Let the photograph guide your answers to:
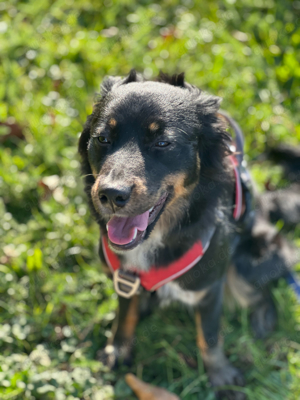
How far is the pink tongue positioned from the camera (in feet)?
6.78

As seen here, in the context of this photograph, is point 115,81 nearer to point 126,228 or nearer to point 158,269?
point 126,228

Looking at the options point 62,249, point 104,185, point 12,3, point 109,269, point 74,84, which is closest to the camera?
point 104,185

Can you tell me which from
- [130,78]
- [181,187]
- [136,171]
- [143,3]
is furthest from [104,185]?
[143,3]

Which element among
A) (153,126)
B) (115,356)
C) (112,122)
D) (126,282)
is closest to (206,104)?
(153,126)

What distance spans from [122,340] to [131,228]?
3.84 feet

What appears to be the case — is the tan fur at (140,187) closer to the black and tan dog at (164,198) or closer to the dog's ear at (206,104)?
the black and tan dog at (164,198)

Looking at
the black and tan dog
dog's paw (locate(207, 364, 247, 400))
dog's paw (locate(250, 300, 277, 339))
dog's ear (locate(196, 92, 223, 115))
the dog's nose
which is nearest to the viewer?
the dog's nose

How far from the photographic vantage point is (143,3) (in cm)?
527

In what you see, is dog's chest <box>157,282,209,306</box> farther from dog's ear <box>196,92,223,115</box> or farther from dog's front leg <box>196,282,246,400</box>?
dog's ear <box>196,92,223,115</box>

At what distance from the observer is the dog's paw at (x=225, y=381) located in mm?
2760

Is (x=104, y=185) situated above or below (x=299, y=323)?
above

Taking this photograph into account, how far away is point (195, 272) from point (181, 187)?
0.57 m

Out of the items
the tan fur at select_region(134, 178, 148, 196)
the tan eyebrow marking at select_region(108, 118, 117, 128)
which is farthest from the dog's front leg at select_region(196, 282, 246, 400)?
the tan eyebrow marking at select_region(108, 118, 117, 128)

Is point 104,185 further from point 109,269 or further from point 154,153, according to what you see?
point 109,269
